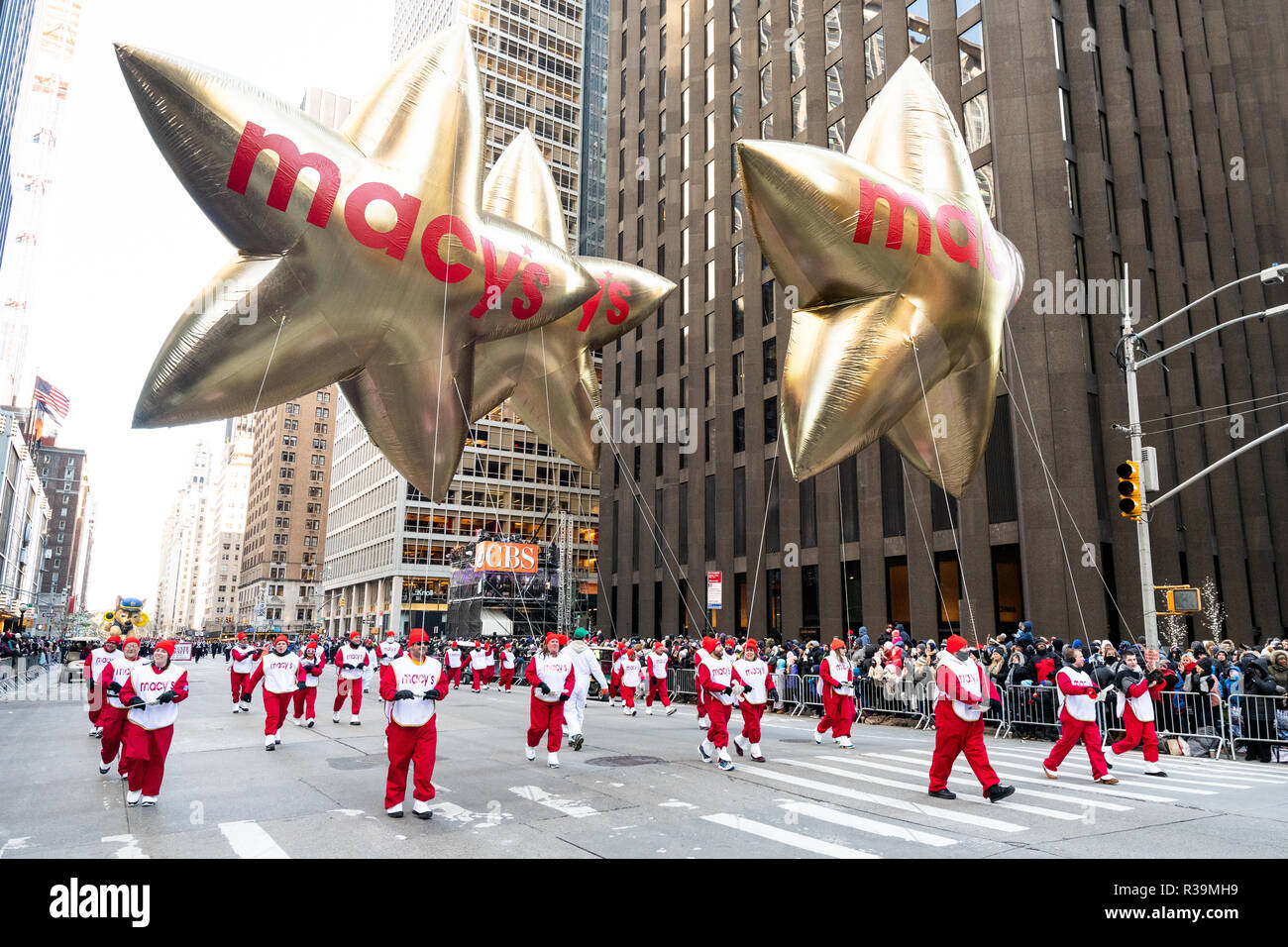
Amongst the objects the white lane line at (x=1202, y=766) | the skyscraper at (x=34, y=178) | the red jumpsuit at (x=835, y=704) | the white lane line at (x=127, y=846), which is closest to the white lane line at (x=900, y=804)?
the red jumpsuit at (x=835, y=704)

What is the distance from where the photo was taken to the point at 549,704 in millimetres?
11766

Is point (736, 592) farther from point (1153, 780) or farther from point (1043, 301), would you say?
point (1153, 780)

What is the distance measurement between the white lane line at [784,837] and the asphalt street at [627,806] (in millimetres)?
33

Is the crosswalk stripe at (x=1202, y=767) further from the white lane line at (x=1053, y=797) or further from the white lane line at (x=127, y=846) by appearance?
the white lane line at (x=127, y=846)

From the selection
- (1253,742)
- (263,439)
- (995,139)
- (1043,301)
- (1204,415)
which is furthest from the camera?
(263,439)

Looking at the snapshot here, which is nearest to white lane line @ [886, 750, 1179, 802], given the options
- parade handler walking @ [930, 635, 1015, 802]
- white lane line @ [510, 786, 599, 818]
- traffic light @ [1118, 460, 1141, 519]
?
parade handler walking @ [930, 635, 1015, 802]

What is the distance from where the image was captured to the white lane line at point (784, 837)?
6723 mm

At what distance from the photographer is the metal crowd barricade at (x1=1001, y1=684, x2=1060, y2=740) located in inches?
617

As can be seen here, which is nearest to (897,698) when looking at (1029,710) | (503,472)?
(1029,710)

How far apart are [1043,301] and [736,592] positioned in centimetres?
1749

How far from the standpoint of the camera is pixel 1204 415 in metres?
28.6

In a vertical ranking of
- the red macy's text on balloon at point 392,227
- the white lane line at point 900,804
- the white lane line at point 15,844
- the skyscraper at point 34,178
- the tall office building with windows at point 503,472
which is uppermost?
the skyscraper at point 34,178

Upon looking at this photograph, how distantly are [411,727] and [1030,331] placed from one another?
22.3 meters
